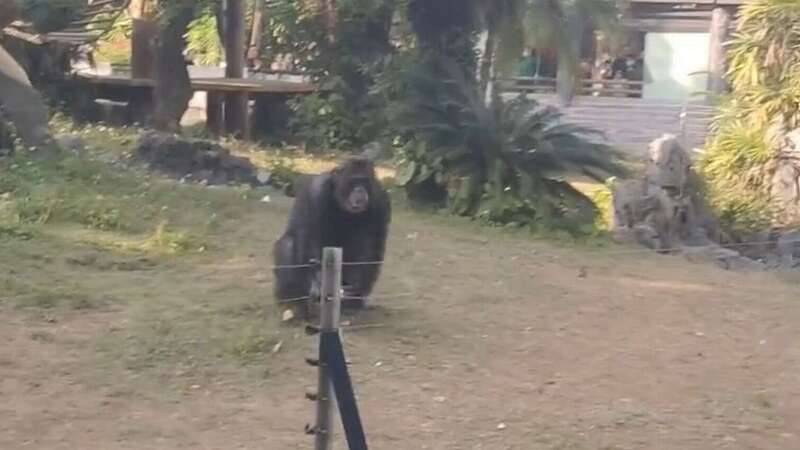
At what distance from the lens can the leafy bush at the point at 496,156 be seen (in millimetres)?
11336

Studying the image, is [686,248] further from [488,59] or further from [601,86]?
[601,86]

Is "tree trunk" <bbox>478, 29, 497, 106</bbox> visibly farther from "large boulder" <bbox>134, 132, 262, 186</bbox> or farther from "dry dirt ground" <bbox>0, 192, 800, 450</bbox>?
"dry dirt ground" <bbox>0, 192, 800, 450</bbox>

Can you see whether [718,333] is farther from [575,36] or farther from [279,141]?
[279,141]

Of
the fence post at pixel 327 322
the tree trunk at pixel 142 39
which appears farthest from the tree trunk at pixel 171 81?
the fence post at pixel 327 322

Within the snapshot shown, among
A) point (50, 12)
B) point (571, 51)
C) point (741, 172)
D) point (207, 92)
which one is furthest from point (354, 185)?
point (207, 92)

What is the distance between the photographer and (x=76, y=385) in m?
5.91


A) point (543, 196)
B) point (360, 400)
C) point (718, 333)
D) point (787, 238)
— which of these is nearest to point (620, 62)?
point (787, 238)

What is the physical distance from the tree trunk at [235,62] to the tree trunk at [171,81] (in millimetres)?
558

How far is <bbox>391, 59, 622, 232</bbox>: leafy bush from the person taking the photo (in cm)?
1134

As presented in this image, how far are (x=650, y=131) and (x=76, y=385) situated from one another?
1651 centimetres

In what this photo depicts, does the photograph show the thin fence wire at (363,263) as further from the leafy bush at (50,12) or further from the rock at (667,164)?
the leafy bush at (50,12)

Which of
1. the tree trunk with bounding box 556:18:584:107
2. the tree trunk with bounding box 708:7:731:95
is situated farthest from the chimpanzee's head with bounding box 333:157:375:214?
A: the tree trunk with bounding box 708:7:731:95

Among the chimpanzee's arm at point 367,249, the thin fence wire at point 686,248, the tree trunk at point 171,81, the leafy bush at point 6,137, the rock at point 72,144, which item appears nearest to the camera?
the chimpanzee's arm at point 367,249

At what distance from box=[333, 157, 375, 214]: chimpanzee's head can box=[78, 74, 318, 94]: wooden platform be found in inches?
368
